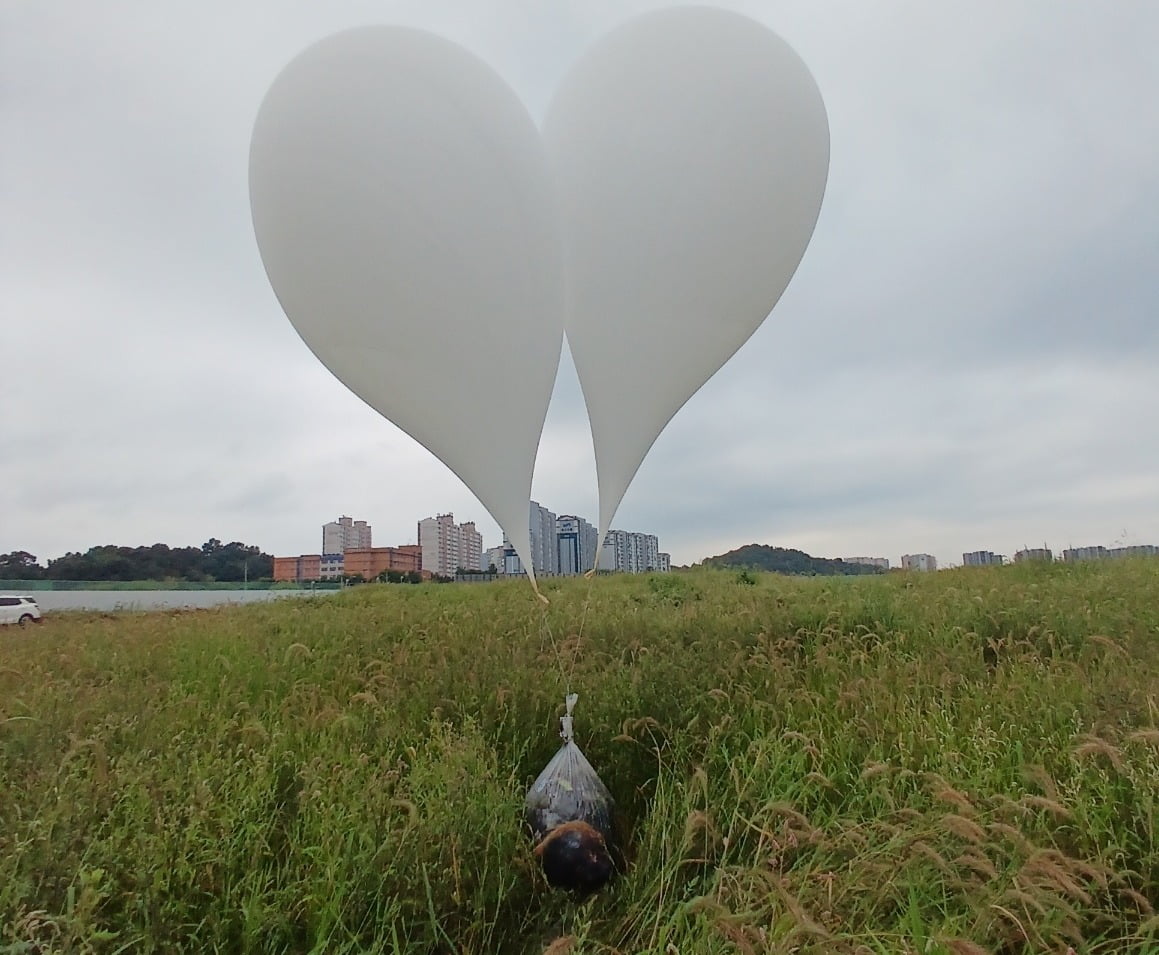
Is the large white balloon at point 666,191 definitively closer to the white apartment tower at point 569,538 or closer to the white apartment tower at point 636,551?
the white apartment tower at point 569,538

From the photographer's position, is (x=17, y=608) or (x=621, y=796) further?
(x=17, y=608)

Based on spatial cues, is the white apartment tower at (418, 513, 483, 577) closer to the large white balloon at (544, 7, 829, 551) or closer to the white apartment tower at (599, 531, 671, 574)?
the white apartment tower at (599, 531, 671, 574)

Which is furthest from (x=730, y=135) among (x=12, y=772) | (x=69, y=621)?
(x=69, y=621)

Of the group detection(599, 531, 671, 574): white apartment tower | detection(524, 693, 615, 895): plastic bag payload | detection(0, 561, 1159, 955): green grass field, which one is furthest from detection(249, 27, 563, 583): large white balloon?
detection(599, 531, 671, 574): white apartment tower

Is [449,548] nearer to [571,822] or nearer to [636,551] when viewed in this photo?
[636,551]

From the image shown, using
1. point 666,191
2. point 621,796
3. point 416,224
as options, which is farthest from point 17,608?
point 666,191

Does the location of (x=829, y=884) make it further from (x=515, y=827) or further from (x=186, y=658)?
(x=186, y=658)
